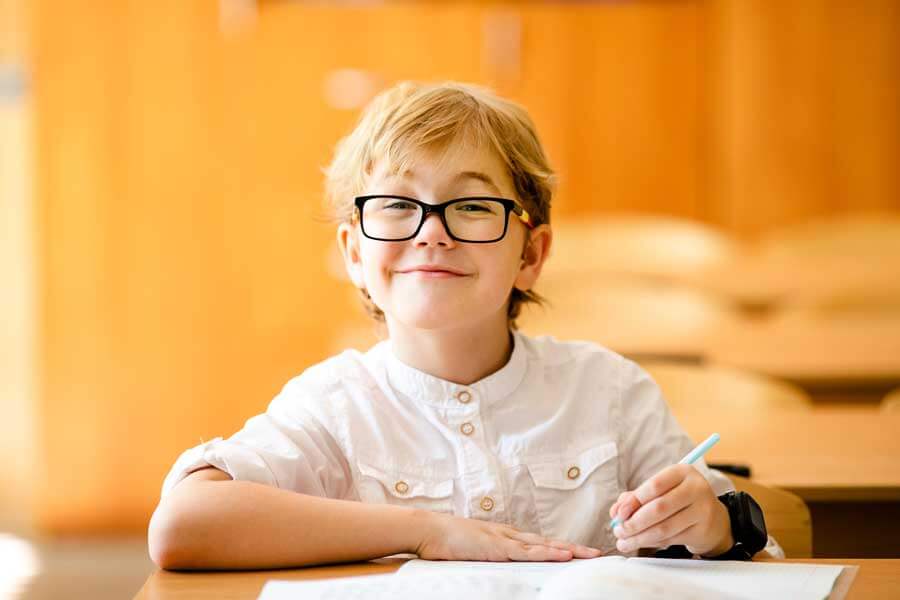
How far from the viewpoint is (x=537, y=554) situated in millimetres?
1117

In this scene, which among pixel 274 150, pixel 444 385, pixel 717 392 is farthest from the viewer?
pixel 274 150

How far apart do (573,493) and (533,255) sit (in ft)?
0.91

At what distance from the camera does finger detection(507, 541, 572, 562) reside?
1115 millimetres

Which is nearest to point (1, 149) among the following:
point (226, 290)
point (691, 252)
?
point (226, 290)

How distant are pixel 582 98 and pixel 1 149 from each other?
6.90 ft

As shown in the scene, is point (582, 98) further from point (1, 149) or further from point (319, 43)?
point (1, 149)

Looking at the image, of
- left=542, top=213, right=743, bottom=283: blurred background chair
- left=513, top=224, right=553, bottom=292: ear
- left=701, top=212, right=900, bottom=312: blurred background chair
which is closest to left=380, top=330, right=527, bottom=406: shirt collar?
left=513, top=224, right=553, bottom=292: ear

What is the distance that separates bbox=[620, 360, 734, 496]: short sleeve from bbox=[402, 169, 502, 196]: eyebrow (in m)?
0.26

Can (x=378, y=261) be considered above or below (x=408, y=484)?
above

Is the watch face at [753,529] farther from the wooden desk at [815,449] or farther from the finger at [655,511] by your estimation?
the wooden desk at [815,449]

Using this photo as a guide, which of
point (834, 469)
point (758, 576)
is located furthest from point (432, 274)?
point (834, 469)

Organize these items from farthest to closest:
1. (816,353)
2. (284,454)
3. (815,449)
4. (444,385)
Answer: (816,353), (815,449), (444,385), (284,454)

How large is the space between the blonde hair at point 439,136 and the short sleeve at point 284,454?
226 millimetres

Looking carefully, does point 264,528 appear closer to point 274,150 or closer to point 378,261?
point 378,261
